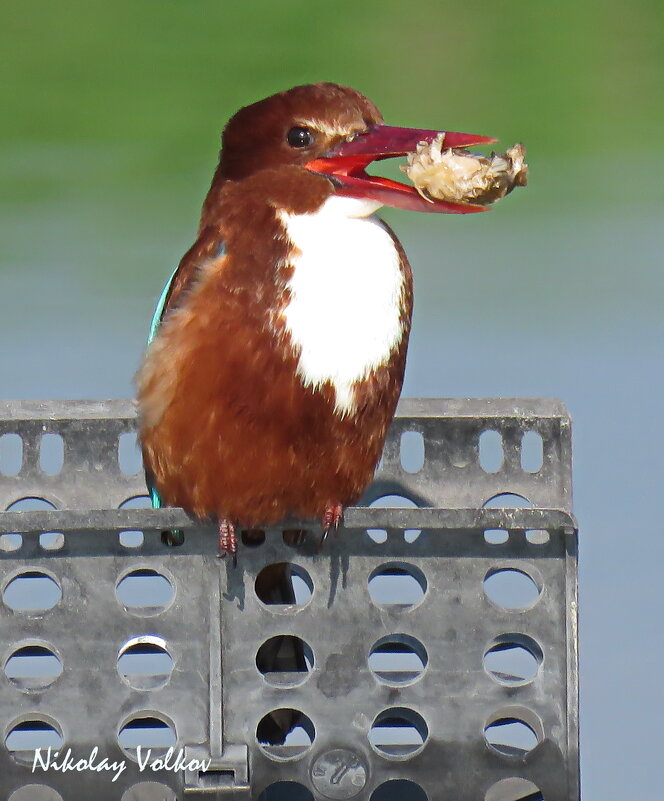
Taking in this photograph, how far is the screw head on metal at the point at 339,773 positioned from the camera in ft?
8.21

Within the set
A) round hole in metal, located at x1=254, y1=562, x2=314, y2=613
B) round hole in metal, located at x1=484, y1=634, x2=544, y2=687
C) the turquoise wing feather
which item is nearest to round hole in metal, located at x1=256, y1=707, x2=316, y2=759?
round hole in metal, located at x1=254, y1=562, x2=314, y2=613

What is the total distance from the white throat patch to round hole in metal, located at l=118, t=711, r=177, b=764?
534 millimetres

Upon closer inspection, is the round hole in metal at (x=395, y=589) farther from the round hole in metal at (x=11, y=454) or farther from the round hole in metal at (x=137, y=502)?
the round hole in metal at (x=11, y=454)

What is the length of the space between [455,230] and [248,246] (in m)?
3.20

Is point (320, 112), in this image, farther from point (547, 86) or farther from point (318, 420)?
point (547, 86)

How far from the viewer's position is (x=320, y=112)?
9.24 ft

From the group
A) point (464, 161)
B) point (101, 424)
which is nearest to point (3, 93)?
point (101, 424)

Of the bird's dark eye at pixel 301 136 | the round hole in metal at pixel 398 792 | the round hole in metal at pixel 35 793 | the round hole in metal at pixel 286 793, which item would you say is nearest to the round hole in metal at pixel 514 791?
the round hole in metal at pixel 398 792

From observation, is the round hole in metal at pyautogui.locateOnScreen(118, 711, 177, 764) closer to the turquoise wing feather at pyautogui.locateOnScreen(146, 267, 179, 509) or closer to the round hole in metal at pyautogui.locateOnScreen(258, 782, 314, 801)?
the round hole in metal at pyautogui.locateOnScreen(258, 782, 314, 801)

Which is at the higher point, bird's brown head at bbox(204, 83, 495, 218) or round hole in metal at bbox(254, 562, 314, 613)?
bird's brown head at bbox(204, 83, 495, 218)

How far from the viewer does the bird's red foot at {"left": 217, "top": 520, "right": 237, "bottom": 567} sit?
254 centimetres

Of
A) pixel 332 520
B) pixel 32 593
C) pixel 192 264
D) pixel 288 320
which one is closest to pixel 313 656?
pixel 332 520

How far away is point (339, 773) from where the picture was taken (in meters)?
2.51

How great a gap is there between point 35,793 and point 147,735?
0.64m
